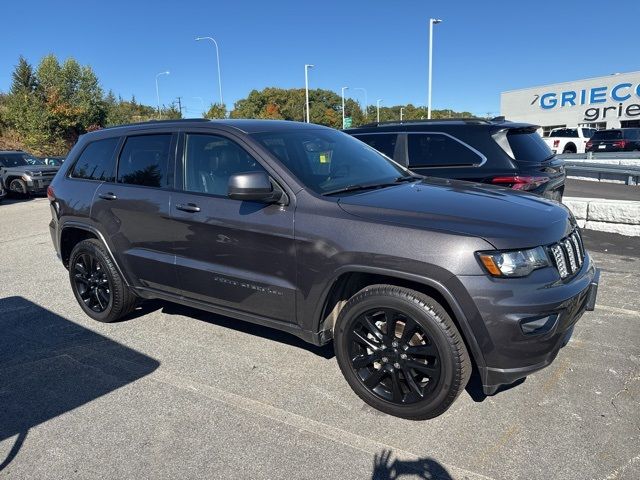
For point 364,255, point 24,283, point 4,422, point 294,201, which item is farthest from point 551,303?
point 24,283

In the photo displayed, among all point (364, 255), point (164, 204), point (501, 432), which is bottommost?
point (501, 432)

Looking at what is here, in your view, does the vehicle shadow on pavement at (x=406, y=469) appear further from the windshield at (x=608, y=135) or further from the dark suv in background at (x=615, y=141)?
the windshield at (x=608, y=135)

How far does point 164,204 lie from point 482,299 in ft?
8.31

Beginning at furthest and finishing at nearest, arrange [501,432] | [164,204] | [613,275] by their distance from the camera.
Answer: [613,275]
[164,204]
[501,432]

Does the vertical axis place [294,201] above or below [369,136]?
below

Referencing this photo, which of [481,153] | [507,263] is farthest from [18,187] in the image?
[507,263]

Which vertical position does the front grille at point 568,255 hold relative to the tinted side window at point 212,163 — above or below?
below

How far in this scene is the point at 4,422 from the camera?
122 inches

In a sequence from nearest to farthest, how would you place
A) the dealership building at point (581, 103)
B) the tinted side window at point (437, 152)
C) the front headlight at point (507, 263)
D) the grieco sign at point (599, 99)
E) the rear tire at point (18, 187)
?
the front headlight at point (507, 263)
the tinted side window at point (437, 152)
the rear tire at point (18, 187)
the grieco sign at point (599, 99)
the dealership building at point (581, 103)

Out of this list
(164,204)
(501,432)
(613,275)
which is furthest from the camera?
(613,275)

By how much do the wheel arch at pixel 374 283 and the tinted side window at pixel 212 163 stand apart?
3.47 feet

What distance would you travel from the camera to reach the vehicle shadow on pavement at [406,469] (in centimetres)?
255

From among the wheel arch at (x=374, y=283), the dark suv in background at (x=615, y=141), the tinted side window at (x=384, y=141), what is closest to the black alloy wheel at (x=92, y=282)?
the wheel arch at (x=374, y=283)

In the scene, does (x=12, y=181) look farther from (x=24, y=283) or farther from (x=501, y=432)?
(x=501, y=432)
